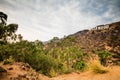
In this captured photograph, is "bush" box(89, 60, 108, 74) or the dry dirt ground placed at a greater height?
"bush" box(89, 60, 108, 74)

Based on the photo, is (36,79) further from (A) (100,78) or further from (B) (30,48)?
(B) (30,48)

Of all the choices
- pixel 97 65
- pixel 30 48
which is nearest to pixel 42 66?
pixel 30 48

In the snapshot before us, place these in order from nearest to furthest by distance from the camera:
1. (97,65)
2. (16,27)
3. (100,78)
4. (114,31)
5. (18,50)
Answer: (100,78) → (97,65) → (16,27) → (18,50) → (114,31)

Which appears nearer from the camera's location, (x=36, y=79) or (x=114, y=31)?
(x=36, y=79)

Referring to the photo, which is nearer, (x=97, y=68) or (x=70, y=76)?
(x=97, y=68)

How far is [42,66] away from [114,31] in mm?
52185

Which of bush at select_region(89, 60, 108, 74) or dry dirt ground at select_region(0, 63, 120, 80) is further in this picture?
bush at select_region(89, 60, 108, 74)

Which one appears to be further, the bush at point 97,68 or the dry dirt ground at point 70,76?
the bush at point 97,68

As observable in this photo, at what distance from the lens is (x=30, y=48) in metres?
26.9

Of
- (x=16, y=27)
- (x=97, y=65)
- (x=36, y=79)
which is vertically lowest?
(x=36, y=79)

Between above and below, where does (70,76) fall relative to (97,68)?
below

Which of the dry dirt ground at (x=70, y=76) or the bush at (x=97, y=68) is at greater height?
the bush at (x=97, y=68)

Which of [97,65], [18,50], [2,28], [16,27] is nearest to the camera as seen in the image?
[97,65]

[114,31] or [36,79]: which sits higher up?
[114,31]
